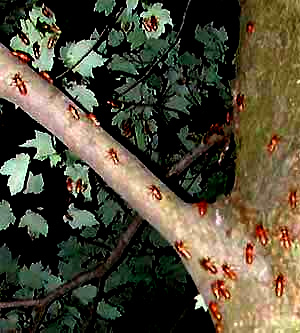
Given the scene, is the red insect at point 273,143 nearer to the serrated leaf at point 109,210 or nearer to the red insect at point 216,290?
the red insect at point 216,290

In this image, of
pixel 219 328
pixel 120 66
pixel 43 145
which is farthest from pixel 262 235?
pixel 120 66

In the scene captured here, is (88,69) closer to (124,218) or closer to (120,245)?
(120,245)

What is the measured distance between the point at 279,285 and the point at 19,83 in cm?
40

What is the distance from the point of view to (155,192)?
938 mm

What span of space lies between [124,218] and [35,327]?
0.78 metres

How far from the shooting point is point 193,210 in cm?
94

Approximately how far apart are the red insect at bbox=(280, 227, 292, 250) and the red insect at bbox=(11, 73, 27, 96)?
1.18ft

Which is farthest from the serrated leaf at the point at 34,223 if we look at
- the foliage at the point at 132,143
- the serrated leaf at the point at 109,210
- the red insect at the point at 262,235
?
the red insect at the point at 262,235

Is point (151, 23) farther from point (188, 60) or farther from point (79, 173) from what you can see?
point (188, 60)

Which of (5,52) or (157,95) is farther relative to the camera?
(157,95)

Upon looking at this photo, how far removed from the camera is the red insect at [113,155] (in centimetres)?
94

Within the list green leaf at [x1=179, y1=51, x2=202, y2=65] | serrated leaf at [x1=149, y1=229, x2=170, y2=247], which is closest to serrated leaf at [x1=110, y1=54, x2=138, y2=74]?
green leaf at [x1=179, y1=51, x2=202, y2=65]

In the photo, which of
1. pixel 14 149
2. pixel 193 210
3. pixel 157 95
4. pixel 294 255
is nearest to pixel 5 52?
pixel 193 210

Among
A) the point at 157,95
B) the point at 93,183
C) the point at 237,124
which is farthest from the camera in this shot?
the point at 157,95
